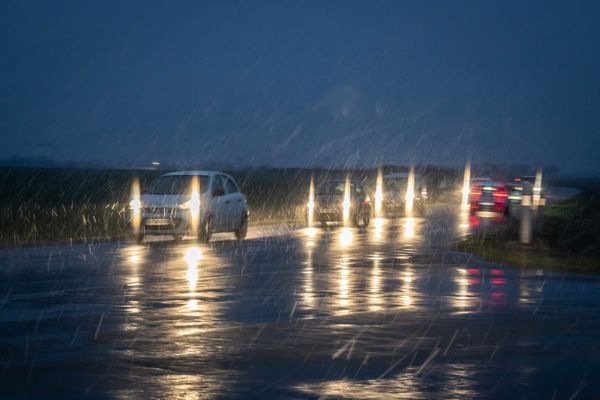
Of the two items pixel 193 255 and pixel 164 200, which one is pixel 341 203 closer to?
pixel 164 200

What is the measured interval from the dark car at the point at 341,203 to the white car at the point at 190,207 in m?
6.92

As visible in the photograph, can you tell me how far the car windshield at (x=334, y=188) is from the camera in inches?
1348

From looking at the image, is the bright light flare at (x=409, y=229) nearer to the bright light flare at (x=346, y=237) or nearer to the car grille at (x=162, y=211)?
the bright light flare at (x=346, y=237)

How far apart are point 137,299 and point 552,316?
5247mm

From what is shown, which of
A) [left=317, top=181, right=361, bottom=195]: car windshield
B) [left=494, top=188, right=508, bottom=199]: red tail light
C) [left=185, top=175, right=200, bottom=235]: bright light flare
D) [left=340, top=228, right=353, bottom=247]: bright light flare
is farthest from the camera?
[left=494, top=188, right=508, bottom=199]: red tail light

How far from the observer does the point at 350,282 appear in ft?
51.2

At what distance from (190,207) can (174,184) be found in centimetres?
161

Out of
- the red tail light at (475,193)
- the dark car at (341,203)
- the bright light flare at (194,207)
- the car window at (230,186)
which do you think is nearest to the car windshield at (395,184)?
the red tail light at (475,193)

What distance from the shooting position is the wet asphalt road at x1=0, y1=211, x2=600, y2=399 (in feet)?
25.3

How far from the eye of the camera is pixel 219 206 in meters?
25.6

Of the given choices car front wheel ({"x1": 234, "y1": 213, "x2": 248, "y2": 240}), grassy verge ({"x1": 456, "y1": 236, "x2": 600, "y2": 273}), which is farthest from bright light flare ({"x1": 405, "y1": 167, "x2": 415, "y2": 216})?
grassy verge ({"x1": 456, "y1": 236, "x2": 600, "y2": 273})

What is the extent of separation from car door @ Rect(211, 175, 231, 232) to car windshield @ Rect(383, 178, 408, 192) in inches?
761

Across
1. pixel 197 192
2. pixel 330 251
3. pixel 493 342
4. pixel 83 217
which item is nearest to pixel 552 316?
pixel 493 342

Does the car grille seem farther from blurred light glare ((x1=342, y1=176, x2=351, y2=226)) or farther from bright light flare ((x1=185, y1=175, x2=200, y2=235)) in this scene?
blurred light glare ((x1=342, y1=176, x2=351, y2=226))
